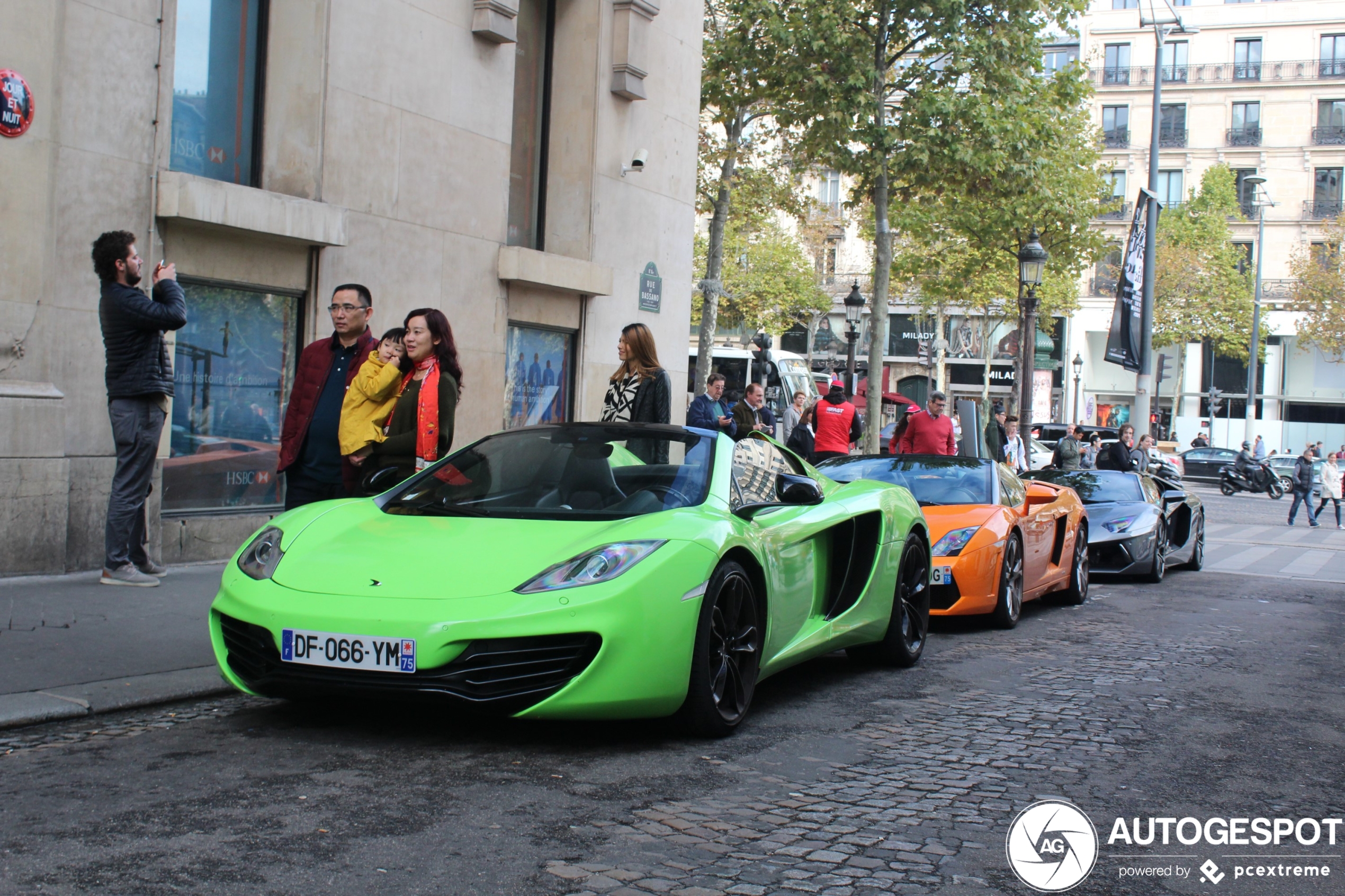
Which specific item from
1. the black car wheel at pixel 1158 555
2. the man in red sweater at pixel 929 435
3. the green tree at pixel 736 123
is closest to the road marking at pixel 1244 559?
the black car wheel at pixel 1158 555

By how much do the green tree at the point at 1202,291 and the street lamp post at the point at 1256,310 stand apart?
1.91 feet

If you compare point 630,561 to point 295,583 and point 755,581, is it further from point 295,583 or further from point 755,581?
point 295,583

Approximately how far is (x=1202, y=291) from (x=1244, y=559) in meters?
39.8

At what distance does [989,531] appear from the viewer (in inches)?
348

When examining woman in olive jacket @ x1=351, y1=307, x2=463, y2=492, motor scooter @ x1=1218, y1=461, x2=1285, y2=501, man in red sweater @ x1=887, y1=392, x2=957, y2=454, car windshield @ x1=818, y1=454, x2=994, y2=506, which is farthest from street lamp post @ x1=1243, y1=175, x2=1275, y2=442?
woman in olive jacket @ x1=351, y1=307, x2=463, y2=492

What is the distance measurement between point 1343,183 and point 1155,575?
2110 inches

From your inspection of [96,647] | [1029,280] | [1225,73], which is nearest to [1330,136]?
[1225,73]

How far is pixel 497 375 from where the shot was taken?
12781mm

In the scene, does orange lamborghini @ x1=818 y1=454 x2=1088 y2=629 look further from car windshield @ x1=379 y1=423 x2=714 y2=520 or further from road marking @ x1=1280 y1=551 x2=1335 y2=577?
road marking @ x1=1280 y1=551 x2=1335 y2=577

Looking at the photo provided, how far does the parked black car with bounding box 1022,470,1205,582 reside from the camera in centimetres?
1323

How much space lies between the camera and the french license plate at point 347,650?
4410 millimetres

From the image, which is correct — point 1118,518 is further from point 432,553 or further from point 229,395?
point 432,553

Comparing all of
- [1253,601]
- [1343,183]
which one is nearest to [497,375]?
[1253,601]

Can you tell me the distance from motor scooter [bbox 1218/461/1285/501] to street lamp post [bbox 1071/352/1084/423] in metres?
15.4
